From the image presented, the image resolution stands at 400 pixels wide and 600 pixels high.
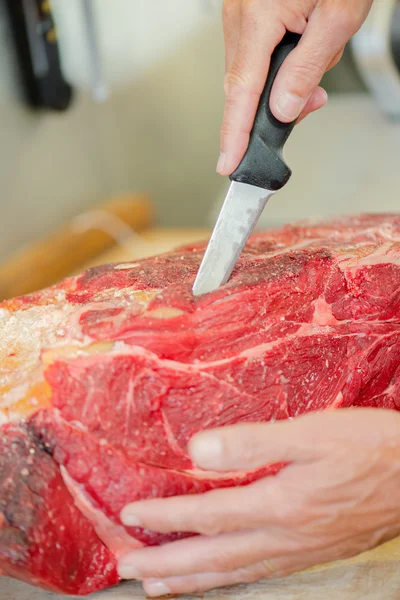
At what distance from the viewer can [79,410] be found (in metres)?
1.28

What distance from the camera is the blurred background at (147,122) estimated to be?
2.88 meters

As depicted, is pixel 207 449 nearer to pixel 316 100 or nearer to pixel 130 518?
pixel 130 518

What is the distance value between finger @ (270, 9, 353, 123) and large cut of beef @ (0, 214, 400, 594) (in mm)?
354

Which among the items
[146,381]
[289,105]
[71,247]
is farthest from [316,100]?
[71,247]

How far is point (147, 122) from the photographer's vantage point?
3977 mm

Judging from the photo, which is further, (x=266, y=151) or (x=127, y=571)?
(x=266, y=151)

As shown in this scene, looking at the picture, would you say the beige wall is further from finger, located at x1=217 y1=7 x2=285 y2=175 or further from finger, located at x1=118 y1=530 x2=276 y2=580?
finger, located at x1=118 y1=530 x2=276 y2=580

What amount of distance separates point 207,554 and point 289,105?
945 millimetres

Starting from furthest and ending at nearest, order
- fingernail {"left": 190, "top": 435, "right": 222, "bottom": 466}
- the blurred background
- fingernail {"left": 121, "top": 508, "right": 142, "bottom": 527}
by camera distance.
Answer: the blurred background → fingernail {"left": 121, "top": 508, "right": 142, "bottom": 527} → fingernail {"left": 190, "top": 435, "right": 222, "bottom": 466}

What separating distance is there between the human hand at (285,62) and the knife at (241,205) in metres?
0.06

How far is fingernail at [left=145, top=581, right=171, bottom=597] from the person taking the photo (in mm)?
1301

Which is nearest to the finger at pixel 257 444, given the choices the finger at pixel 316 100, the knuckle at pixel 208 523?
the knuckle at pixel 208 523

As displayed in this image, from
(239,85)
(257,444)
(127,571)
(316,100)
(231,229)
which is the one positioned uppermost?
(239,85)

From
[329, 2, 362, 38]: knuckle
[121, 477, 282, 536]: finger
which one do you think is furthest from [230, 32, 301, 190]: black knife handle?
[121, 477, 282, 536]: finger
